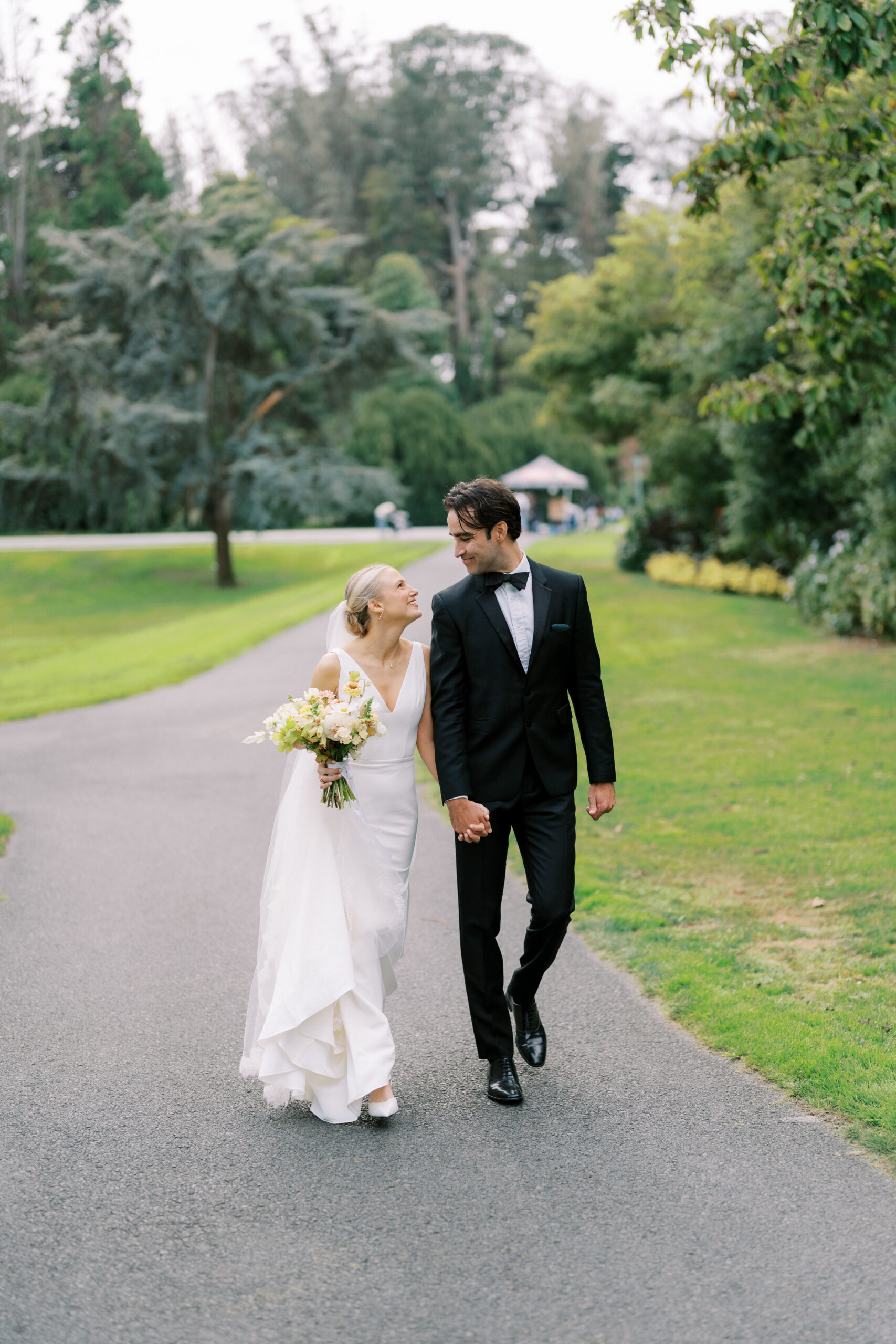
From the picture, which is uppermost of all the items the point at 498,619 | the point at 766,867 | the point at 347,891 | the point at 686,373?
the point at 686,373

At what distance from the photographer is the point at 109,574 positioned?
117 feet

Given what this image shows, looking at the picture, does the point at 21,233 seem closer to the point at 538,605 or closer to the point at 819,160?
the point at 819,160

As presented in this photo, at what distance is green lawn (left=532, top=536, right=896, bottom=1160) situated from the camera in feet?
15.6

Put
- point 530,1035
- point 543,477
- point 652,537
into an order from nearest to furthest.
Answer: point 530,1035
point 652,537
point 543,477

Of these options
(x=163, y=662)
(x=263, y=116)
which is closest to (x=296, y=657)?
(x=163, y=662)

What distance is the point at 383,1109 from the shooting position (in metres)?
4.11

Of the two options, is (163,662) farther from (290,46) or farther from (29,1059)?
(290,46)

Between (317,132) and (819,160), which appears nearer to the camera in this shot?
(819,160)

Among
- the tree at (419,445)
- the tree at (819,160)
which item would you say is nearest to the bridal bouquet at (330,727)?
the tree at (819,160)

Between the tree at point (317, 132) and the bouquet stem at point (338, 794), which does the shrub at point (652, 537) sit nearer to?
the bouquet stem at point (338, 794)

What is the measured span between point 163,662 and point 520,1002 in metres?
13.9

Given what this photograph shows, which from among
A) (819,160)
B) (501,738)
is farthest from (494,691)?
(819,160)

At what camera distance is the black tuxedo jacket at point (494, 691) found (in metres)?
4.32

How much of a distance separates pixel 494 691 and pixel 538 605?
1.09ft
